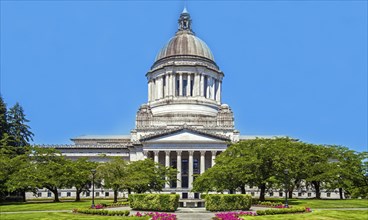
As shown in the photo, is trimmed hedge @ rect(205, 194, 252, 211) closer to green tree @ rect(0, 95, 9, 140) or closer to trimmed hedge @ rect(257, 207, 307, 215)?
trimmed hedge @ rect(257, 207, 307, 215)

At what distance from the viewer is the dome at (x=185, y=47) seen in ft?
348

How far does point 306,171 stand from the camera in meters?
64.1

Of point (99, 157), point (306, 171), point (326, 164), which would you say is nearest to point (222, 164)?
point (306, 171)

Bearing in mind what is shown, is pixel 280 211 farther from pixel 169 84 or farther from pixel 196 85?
pixel 169 84

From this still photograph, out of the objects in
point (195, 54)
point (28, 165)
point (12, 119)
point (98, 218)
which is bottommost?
point (98, 218)

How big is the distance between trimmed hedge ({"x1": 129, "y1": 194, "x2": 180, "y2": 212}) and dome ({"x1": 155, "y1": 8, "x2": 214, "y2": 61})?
65319 millimetres

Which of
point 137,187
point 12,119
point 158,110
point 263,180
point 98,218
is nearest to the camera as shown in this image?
point 98,218

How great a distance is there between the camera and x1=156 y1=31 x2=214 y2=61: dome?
4181 inches

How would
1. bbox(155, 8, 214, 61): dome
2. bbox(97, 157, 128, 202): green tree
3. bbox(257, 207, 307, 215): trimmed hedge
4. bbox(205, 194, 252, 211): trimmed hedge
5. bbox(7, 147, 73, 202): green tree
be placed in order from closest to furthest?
1. bbox(257, 207, 307, 215): trimmed hedge
2. bbox(205, 194, 252, 211): trimmed hedge
3. bbox(97, 157, 128, 202): green tree
4. bbox(7, 147, 73, 202): green tree
5. bbox(155, 8, 214, 61): dome

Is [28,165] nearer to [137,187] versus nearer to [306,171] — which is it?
[137,187]

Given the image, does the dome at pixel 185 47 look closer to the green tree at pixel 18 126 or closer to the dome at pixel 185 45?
the dome at pixel 185 45

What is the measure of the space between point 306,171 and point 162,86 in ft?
169

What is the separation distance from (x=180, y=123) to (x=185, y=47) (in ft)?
72.5

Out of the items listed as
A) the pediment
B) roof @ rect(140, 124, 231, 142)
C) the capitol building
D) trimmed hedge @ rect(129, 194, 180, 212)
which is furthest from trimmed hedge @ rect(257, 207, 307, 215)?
the pediment
